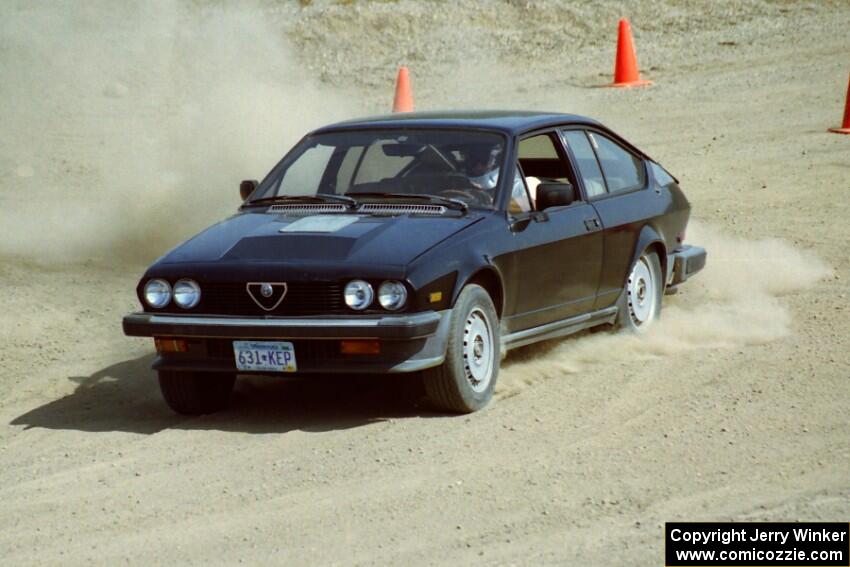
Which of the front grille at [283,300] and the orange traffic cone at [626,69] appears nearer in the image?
the front grille at [283,300]

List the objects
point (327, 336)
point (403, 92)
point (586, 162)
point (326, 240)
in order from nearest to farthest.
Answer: point (327, 336) → point (326, 240) → point (586, 162) → point (403, 92)

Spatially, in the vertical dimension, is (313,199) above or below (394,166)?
below

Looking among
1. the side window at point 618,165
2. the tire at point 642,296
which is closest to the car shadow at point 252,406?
the tire at point 642,296

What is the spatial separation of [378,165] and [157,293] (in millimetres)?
1548

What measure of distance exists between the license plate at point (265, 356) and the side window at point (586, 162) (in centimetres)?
248

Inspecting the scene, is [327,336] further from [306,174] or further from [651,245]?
[651,245]

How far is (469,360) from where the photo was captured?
7.49m

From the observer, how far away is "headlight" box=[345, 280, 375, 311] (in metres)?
7.16

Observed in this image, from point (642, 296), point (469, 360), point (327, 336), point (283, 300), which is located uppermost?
point (283, 300)

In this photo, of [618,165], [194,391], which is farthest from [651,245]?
[194,391]

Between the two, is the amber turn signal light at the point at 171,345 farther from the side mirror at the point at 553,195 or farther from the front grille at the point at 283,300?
the side mirror at the point at 553,195

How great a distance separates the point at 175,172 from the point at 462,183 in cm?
796

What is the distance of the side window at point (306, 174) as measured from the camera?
336 inches

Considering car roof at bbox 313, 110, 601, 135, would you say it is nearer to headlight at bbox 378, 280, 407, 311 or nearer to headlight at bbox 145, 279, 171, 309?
headlight at bbox 378, 280, 407, 311
